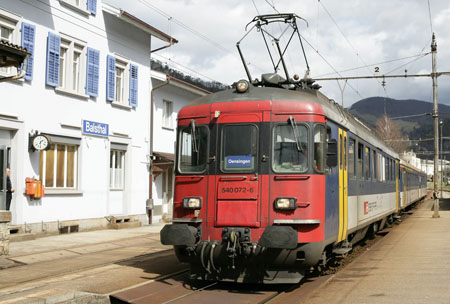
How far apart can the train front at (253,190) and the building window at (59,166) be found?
8877 mm

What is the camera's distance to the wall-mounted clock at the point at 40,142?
51.3ft

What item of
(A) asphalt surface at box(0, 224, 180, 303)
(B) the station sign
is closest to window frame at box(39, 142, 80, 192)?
(B) the station sign

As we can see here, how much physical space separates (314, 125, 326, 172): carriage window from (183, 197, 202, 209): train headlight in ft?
5.98

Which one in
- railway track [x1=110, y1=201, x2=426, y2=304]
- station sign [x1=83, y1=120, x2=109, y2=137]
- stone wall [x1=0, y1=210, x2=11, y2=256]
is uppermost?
station sign [x1=83, y1=120, x2=109, y2=137]

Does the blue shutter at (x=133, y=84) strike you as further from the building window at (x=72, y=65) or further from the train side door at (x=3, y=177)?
the train side door at (x=3, y=177)

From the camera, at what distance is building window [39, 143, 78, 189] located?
1655cm

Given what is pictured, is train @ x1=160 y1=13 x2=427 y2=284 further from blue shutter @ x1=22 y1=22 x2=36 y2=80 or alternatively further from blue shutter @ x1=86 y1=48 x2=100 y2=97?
blue shutter @ x1=86 y1=48 x2=100 y2=97

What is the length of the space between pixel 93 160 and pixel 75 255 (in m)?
6.25

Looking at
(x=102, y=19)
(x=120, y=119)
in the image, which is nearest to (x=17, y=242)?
(x=120, y=119)

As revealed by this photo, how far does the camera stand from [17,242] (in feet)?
47.8

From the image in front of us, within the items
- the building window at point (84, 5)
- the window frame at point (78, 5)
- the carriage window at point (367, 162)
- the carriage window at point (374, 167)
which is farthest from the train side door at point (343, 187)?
the building window at point (84, 5)

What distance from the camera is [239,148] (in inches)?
336

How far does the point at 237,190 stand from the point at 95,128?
11.3 meters

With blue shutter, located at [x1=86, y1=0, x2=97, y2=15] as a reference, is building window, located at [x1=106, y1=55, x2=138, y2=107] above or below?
below
